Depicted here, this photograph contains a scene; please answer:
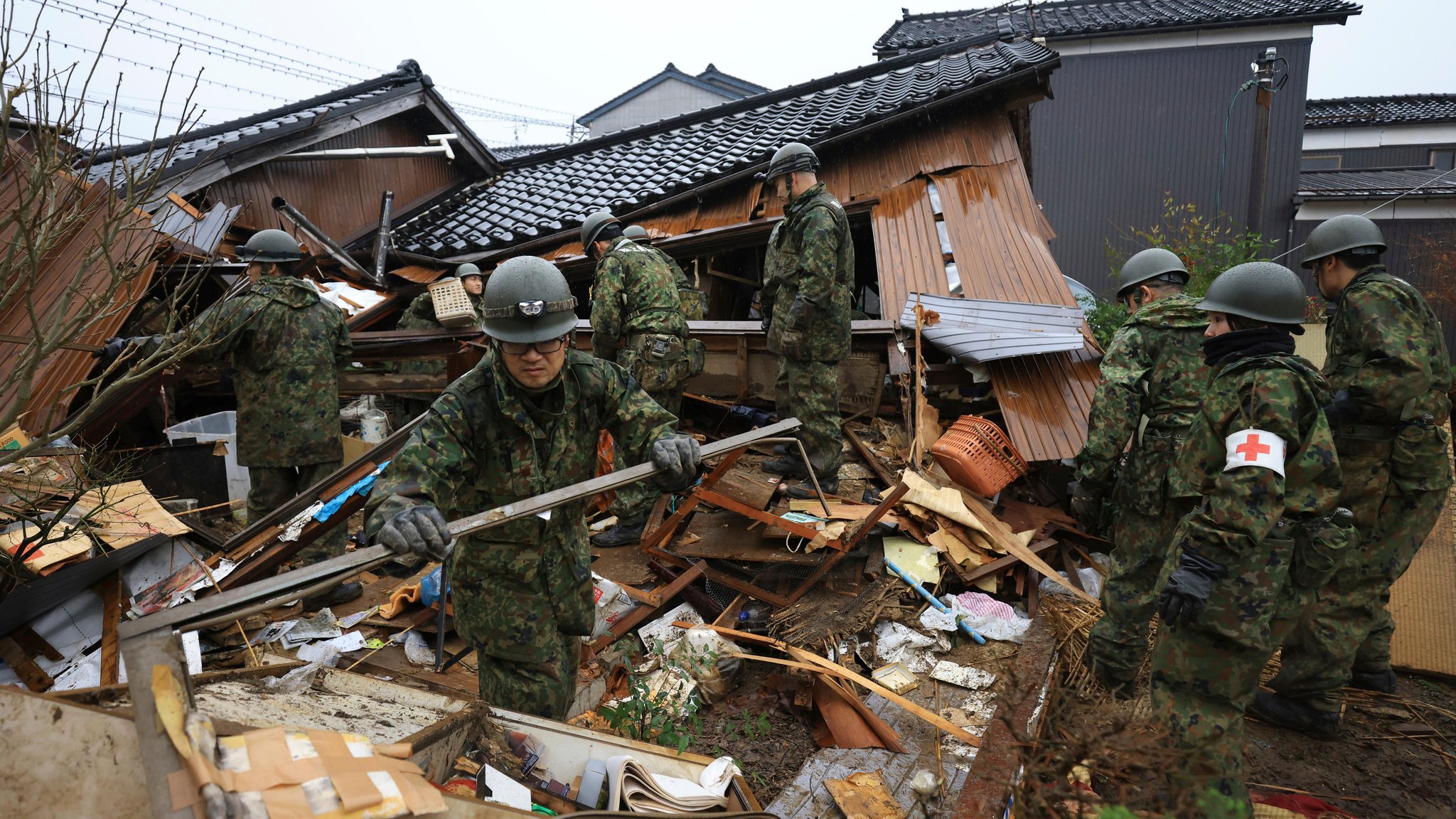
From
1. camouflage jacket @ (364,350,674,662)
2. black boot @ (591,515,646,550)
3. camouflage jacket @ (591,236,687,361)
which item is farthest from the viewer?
camouflage jacket @ (591,236,687,361)

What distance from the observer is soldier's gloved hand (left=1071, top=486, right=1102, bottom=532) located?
443 cm

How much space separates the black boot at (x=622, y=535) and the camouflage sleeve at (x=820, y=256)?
2.08 m

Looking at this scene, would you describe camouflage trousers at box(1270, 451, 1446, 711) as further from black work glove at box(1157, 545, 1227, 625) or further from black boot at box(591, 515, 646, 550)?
black boot at box(591, 515, 646, 550)

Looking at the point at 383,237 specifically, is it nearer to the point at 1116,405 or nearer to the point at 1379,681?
the point at 1116,405

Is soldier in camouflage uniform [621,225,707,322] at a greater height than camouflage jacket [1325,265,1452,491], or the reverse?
soldier in camouflage uniform [621,225,707,322]

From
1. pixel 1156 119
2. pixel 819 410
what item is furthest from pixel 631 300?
pixel 1156 119

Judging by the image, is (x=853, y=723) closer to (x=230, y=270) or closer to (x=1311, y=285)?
(x=230, y=270)

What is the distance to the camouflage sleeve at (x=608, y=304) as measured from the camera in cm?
589

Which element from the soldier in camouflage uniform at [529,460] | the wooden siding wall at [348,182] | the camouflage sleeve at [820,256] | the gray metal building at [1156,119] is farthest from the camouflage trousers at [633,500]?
the gray metal building at [1156,119]

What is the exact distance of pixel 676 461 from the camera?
9.12 feet

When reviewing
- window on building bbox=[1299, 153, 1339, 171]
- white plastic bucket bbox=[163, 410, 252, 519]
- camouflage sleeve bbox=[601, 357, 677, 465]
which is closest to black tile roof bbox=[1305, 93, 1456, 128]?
window on building bbox=[1299, 153, 1339, 171]

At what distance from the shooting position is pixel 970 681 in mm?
4195

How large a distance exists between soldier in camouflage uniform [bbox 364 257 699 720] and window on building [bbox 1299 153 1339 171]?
1991 centimetres

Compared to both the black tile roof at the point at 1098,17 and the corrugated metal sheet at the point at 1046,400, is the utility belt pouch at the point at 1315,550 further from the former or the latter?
the black tile roof at the point at 1098,17
